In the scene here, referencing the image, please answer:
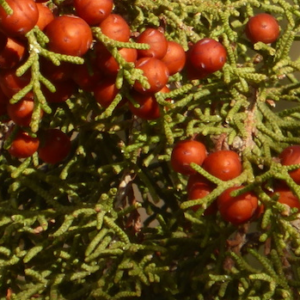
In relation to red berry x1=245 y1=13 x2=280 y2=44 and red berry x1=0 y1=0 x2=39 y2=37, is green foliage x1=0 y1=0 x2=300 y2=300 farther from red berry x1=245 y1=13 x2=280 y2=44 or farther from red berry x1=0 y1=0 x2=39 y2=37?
red berry x1=0 y1=0 x2=39 y2=37

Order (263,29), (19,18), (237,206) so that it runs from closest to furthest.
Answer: (19,18) → (237,206) → (263,29)

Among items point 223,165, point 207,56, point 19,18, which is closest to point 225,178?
point 223,165

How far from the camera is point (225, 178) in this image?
106cm

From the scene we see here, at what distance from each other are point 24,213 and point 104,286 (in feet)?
0.83

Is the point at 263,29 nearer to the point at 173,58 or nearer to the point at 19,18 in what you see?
the point at 173,58

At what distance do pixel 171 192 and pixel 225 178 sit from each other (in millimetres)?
417

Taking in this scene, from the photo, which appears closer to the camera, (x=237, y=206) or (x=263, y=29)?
(x=237, y=206)

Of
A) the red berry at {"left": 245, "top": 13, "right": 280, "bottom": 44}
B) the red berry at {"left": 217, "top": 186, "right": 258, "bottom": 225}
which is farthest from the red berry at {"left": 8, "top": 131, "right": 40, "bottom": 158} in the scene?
the red berry at {"left": 245, "top": 13, "right": 280, "bottom": 44}

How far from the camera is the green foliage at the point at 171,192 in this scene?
3.84ft

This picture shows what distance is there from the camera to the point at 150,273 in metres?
1.27

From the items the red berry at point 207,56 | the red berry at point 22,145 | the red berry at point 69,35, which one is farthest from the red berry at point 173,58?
the red berry at point 22,145

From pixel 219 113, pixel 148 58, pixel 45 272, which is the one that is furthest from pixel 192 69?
pixel 45 272

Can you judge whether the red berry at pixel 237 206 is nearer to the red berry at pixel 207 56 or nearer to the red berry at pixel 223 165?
the red berry at pixel 223 165

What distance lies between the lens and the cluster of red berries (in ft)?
3.39
